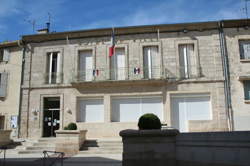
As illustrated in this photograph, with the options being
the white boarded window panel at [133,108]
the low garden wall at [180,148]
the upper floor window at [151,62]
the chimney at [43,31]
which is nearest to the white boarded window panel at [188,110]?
the white boarded window panel at [133,108]

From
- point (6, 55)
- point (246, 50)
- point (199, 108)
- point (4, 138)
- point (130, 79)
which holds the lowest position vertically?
point (4, 138)

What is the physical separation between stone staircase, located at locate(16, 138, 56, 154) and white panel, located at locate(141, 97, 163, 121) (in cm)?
591

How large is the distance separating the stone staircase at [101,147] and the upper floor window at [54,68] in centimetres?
560

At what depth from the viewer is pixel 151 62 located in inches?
622

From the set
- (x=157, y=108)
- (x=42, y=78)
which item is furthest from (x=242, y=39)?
(x=42, y=78)

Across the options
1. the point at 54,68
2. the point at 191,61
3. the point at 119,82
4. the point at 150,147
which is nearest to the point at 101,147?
the point at 119,82

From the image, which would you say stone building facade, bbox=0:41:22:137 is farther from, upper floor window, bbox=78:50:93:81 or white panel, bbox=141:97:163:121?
white panel, bbox=141:97:163:121

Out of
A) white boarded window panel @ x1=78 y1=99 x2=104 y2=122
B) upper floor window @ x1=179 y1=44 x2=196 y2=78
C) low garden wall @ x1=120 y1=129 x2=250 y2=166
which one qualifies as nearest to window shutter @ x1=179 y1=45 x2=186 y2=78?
upper floor window @ x1=179 y1=44 x2=196 y2=78

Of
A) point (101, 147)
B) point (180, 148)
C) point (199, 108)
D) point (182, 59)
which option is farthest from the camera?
point (182, 59)

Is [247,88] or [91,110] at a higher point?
[247,88]

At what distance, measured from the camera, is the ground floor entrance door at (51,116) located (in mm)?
15961

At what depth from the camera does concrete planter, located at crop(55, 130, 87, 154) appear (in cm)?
1145

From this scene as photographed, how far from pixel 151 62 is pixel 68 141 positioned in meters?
7.43

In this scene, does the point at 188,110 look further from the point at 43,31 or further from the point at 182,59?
the point at 43,31
